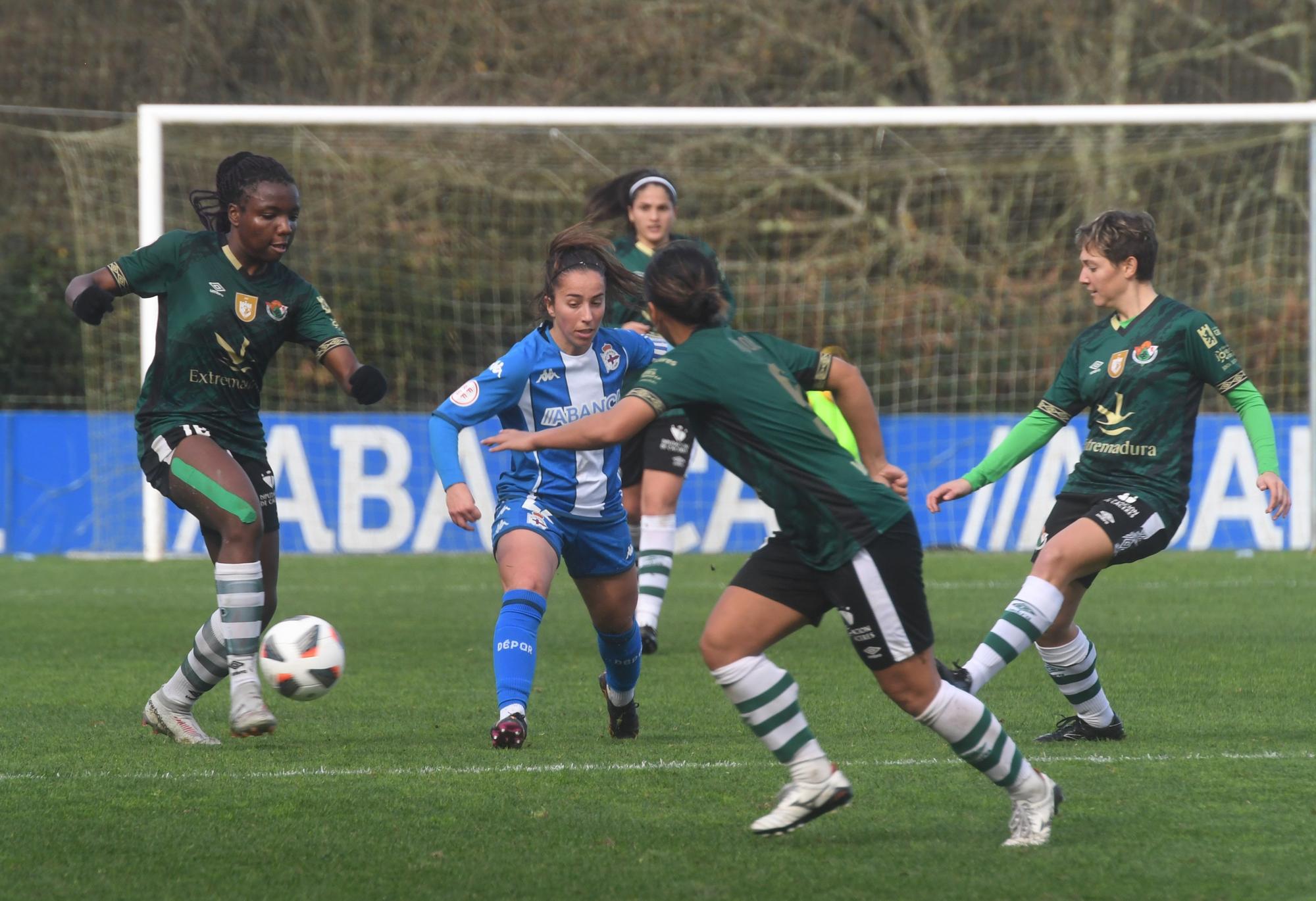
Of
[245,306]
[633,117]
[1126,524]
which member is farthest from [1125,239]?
[633,117]

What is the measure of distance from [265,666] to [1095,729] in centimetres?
283

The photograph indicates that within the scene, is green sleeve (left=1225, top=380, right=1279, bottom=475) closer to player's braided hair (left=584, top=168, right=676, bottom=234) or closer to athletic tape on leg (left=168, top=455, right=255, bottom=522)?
athletic tape on leg (left=168, top=455, right=255, bottom=522)

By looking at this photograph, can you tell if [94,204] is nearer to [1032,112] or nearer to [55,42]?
[55,42]

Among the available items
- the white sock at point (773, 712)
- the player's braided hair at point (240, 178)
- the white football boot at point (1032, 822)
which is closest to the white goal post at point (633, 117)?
the player's braided hair at point (240, 178)

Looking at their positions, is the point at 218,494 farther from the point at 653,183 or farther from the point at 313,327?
the point at 653,183

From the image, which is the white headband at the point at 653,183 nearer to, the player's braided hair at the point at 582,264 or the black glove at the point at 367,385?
the player's braided hair at the point at 582,264

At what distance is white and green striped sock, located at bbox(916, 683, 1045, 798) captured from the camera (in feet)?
13.6

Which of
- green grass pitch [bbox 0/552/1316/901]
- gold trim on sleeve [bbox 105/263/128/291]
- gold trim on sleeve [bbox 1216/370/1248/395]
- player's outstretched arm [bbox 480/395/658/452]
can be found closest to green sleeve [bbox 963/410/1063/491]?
gold trim on sleeve [bbox 1216/370/1248/395]

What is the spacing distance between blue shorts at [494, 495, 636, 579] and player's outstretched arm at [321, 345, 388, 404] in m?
0.59

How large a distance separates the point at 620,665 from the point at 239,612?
4.31ft

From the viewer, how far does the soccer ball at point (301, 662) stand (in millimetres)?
5605

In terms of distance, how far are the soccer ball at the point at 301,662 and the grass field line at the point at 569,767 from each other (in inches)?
16.4

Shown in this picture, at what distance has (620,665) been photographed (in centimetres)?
590

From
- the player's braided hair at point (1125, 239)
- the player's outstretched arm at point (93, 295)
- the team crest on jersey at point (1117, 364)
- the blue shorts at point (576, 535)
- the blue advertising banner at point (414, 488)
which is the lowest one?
the blue advertising banner at point (414, 488)
